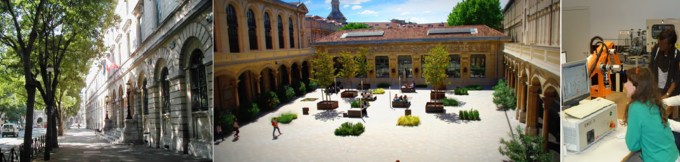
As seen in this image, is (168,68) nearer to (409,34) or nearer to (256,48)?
(256,48)

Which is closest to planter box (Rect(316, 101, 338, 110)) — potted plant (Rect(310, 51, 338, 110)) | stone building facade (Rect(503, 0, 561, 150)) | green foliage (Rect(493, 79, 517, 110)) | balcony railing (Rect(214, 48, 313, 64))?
potted plant (Rect(310, 51, 338, 110))

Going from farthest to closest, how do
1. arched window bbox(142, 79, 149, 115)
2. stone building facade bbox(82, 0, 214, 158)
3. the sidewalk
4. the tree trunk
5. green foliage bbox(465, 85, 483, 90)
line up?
the tree trunk < arched window bbox(142, 79, 149, 115) < the sidewalk < stone building facade bbox(82, 0, 214, 158) < green foliage bbox(465, 85, 483, 90)

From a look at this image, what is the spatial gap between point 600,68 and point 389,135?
2.69 metres

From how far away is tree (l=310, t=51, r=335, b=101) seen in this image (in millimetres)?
3352

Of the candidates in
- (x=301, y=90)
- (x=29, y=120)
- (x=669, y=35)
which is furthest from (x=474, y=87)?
(x=29, y=120)

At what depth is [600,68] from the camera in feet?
13.4

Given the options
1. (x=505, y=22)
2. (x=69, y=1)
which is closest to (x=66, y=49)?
(x=69, y=1)

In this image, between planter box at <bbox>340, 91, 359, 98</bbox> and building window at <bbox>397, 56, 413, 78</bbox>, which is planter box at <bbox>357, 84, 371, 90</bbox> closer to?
planter box at <bbox>340, 91, 359, 98</bbox>

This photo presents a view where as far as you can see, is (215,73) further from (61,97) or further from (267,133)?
(61,97)

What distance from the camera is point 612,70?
442cm

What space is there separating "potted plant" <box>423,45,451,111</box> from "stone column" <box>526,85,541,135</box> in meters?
0.62

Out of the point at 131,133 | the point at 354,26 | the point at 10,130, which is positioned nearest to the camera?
the point at 354,26

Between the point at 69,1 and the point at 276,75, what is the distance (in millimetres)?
8025

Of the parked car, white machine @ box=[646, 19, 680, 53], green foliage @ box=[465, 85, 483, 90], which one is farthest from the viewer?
the parked car
